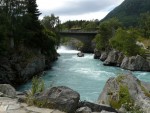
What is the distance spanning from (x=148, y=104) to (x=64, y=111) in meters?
5.04

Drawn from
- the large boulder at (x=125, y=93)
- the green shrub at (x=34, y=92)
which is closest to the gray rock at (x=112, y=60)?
the large boulder at (x=125, y=93)

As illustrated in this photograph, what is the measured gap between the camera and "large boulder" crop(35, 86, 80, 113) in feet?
32.1

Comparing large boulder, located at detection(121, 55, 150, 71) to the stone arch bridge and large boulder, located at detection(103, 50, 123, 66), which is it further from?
the stone arch bridge

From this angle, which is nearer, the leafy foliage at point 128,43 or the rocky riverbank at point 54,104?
the rocky riverbank at point 54,104

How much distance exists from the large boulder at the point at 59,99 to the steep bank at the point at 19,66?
28969 millimetres

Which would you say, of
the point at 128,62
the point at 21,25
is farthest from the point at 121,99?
the point at 128,62

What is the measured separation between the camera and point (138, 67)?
59.1 m

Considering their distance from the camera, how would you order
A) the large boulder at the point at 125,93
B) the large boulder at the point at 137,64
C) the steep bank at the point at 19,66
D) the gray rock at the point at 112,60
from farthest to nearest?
the gray rock at the point at 112,60, the large boulder at the point at 137,64, the steep bank at the point at 19,66, the large boulder at the point at 125,93

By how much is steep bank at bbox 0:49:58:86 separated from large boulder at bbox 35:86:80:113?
29.0 m

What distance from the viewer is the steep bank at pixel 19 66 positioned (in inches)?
1596

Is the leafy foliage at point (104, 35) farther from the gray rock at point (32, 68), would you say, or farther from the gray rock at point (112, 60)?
the gray rock at point (32, 68)

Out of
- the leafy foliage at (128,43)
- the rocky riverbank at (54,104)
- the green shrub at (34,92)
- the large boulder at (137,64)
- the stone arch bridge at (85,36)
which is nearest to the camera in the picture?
the rocky riverbank at (54,104)

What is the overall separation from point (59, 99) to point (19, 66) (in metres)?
34.5

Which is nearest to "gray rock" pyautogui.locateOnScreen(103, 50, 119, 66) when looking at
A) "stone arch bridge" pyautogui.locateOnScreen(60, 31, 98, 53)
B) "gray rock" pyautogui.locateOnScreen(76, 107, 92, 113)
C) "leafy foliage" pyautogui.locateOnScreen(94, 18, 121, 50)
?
"leafy foliage" pyautogui.locateOnScreen(94, 18, 121, 50)
